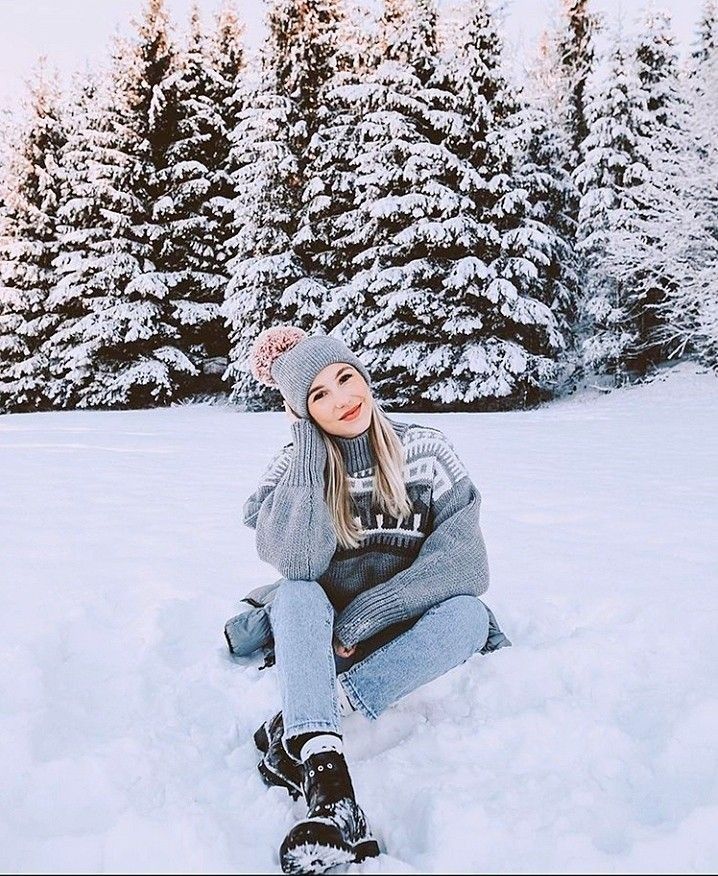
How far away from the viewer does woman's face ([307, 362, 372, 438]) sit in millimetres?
2176

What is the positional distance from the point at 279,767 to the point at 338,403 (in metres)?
1.02

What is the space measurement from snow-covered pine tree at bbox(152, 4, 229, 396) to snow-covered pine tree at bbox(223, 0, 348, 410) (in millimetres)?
1374

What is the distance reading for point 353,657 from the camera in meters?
2.02

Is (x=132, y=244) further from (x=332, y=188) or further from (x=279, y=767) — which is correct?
(x=279, y=767)

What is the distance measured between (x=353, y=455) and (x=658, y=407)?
36.5 feet

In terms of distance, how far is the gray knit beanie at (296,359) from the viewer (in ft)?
7.21

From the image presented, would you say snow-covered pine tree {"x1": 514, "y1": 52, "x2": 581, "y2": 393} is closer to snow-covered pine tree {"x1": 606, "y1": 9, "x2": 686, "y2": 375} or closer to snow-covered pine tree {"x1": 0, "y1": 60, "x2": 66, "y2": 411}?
snow-covered pine tree {"x1": 606, "y1": 9, "x2": 686, "y2": 375}

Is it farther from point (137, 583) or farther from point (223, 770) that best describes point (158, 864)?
point (137, 583)

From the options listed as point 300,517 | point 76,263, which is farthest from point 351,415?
point 76,263

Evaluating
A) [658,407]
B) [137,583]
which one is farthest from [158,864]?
[658,407]

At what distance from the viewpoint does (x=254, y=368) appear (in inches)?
96.2

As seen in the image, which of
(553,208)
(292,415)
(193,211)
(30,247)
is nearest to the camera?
(292,415)

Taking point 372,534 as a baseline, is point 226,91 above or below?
above

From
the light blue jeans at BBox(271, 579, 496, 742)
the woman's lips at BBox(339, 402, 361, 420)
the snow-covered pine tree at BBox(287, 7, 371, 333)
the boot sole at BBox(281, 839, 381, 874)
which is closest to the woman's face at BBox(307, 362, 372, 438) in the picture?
the woman's lips at BBox(339, 402, 361, 420)
